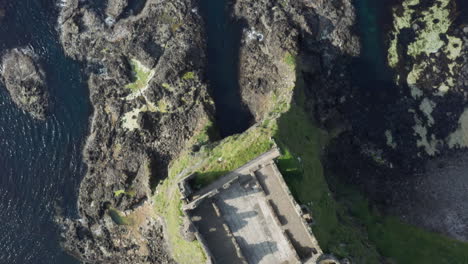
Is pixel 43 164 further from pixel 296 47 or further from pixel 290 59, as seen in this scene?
pixel 296 47

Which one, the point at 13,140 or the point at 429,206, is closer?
the point at 429,206

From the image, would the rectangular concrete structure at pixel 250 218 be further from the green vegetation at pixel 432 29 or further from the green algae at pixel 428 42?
the green vegetation at pixel 432 29

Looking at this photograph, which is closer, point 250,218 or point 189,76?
point 250,218

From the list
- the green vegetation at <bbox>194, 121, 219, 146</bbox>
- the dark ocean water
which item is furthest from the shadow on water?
the dark ocean water

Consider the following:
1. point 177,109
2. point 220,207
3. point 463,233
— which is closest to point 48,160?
point 177,109

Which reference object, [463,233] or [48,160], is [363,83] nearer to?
[463,233]

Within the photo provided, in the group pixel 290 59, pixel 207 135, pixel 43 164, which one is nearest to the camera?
pixel 207 135

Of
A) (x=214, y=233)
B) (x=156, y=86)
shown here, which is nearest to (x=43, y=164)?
(x=156, y=86)
